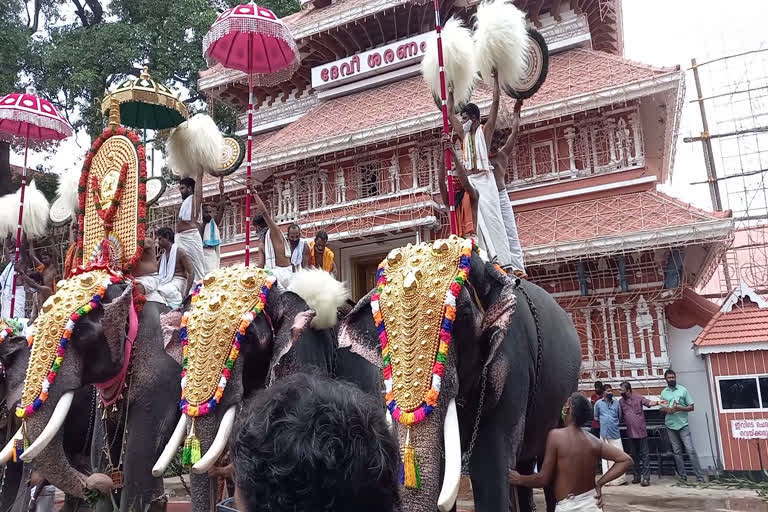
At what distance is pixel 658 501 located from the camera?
312 inches

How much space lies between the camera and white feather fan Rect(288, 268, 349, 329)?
4660 millimetres

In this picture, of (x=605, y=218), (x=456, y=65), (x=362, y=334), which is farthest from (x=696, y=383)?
(x=362, y=334)

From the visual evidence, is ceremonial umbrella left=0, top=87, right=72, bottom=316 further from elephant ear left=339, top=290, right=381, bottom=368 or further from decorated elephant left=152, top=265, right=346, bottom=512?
elephant ear left=339, top=290, right=381, bottom=368

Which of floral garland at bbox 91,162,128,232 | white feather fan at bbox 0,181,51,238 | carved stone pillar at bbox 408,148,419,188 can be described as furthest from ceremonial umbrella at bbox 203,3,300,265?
carved stone pillar at bbox 408,148,419,188

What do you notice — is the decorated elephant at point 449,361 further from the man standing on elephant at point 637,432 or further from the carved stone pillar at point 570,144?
the carved stone pillar at point 570,144

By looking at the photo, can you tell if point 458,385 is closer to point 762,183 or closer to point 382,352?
point 382,352

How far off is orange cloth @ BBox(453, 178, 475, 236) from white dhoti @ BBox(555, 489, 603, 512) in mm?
1923

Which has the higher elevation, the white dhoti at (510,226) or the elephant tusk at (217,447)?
the white dhoti at (510,226)

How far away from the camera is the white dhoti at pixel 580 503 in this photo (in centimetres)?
410

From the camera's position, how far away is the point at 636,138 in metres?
11.9

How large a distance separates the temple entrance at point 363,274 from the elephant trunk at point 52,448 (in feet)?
33.3

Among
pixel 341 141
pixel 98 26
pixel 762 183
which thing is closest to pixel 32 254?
pixel 341 141

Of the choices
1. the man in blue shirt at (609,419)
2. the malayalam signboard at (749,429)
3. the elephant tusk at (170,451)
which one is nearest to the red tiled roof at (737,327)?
the malayalam signboard at (749,429)

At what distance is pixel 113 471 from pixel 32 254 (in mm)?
6397
